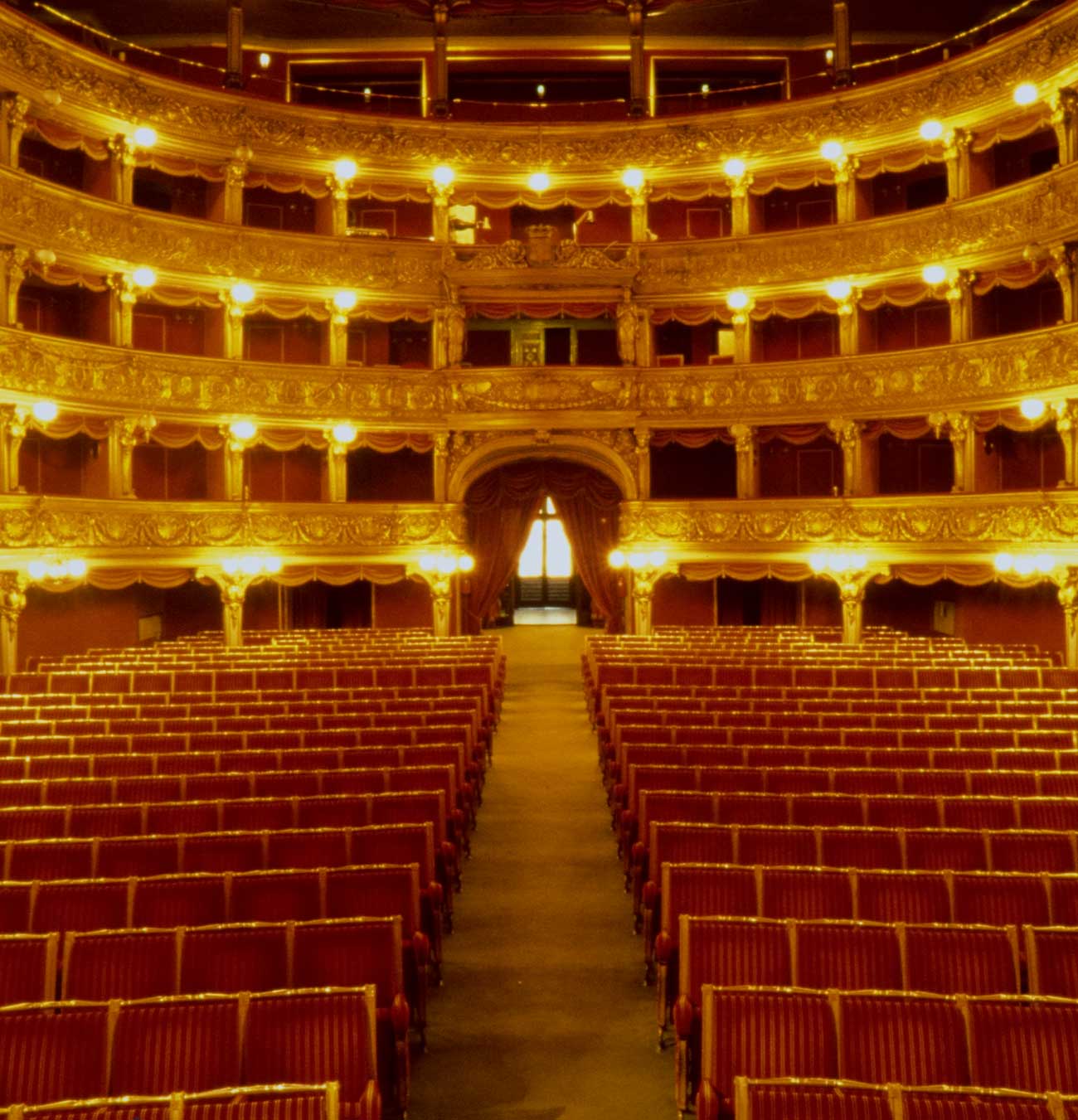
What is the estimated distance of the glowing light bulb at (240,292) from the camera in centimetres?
1969

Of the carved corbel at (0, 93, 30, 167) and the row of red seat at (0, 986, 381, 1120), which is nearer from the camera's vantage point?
the row of red seat at (0, 986, 381, 1120)

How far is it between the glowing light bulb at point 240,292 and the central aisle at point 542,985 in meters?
12.8

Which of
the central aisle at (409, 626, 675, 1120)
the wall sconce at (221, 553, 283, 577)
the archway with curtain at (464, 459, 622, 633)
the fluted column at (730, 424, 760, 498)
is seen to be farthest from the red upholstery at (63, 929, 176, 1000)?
the fluted column at (730, 424, 760, 498)

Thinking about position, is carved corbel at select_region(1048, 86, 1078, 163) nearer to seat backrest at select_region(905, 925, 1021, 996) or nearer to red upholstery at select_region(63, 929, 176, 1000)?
seat backrest at select_region(905, 925, 1021, 996)

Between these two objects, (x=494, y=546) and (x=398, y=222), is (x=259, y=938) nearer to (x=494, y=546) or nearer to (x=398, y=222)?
(x=494, y=546)

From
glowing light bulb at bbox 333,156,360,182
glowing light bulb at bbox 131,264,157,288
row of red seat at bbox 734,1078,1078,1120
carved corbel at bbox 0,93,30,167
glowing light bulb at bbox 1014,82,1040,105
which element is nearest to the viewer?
row of red seat at bbox 734,1078,1078,1120

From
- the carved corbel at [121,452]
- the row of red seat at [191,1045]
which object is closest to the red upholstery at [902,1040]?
the row of red seat at [191,1045]

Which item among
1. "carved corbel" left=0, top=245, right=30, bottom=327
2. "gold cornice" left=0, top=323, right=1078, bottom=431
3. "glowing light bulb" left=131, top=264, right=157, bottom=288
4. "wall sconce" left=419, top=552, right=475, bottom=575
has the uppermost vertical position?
"glowing light bulb" left=131, top=264, right=157, bottom=288

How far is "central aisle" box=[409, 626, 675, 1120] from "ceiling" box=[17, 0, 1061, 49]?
17812 mm

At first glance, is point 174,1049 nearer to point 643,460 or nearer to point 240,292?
point 643,460

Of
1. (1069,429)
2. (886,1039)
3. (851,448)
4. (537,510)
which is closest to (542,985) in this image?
(886,1039)

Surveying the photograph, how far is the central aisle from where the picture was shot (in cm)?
491

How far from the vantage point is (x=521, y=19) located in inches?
879

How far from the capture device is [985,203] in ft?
59.7
